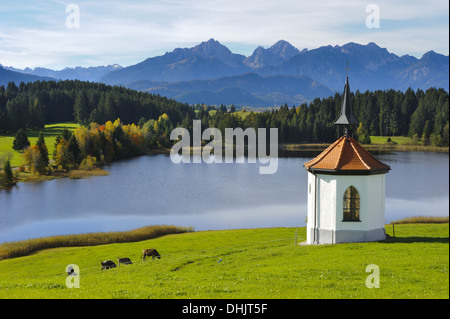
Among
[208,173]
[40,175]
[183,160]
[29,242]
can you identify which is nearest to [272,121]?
[183,160]

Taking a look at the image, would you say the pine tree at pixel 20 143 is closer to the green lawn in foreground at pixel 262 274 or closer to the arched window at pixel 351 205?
the green lawn in foreground at pixel 262 274

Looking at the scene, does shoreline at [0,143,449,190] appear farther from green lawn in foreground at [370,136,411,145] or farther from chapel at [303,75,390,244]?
chapel at [303,75,390,244]

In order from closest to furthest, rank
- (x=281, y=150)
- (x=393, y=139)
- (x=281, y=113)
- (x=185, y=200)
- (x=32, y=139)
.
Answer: (x=185, y=200) < (x=32, y=139) < (x=393, y=139) < (x=281, y=150) < (x=281, y=113)

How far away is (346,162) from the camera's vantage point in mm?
24375

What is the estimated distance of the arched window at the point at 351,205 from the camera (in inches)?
958

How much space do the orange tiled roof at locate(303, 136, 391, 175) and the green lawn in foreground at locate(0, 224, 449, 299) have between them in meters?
4.03

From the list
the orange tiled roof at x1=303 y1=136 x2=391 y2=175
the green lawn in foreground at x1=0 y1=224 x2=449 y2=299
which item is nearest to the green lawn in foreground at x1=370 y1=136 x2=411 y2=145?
the green lawn in foreground at x1=0 y1=224 x2=449 y2=299

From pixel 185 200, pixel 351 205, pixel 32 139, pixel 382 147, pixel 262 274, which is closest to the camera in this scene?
pixel 262 274

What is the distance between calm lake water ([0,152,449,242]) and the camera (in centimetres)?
4447

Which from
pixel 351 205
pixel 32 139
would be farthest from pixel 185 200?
pixel 32 139

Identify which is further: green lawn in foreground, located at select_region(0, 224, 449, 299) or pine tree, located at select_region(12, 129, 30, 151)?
pine tree, located at select_region(12, 129, 30, 151)

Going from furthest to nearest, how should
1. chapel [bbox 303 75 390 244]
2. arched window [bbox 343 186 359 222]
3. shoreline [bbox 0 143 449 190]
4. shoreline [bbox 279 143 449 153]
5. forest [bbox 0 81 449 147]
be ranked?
forest [bbox 0 81 449 147]
shoreline [bbox 279 143 449 153]
shoreline [bbox 0 143 449 190]
arched window [bbox 343 186 359 222]
chapel [bbox 303 75 390 244]

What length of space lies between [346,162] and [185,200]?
114 ft

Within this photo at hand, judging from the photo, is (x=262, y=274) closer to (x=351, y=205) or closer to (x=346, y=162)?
(x=351, y=205)
